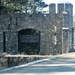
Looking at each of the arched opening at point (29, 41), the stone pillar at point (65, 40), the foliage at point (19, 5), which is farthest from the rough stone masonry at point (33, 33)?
the foliage at point (19, 5)

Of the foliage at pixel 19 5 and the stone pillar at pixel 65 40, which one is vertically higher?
the foliage at pixel 19 5

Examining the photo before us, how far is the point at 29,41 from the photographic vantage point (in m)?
28.6

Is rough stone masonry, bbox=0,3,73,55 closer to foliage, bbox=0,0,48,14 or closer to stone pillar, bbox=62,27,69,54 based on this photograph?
stone pillar, bbox=62,27,69,54

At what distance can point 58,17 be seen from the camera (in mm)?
28094

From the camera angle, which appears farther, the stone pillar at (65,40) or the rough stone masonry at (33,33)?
the rough stone masonry at (33,33)

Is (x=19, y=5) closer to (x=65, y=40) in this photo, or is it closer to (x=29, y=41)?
(x=29, y=41)

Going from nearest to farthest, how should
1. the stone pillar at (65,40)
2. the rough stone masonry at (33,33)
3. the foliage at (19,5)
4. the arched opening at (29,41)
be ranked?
1. the stone pillar at (65,40)
2. the rough stone masonry at (33,33)
3. the arched opening at (29,41)
4. the foliage at (19,5)

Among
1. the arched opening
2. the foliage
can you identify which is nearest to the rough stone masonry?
the arched opening

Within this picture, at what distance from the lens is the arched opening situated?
93.5ft

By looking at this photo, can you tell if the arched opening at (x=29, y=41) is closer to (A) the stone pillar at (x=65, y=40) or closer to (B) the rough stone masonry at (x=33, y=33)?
(B) the rough stone masonry at (x=33, y=33)

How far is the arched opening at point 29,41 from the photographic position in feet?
93.5

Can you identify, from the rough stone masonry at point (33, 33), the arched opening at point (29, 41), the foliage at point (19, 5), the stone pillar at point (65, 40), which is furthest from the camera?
the foliage at point (19, 5)

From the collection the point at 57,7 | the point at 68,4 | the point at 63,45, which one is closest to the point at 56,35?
the point at 63,45

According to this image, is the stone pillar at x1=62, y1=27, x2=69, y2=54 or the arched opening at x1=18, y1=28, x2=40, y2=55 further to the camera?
the arched opening at x1=18, y1=28, x2=40, y2=55
